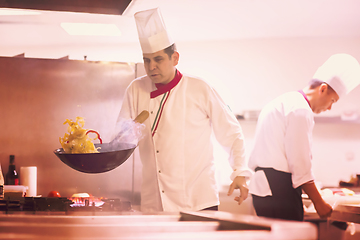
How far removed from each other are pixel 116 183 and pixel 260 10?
1925mm

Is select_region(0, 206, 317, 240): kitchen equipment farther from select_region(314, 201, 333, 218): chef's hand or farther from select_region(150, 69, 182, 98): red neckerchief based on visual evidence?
select_region(314, 201, 333, 218): chef's hand

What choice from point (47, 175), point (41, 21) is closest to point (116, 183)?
point (47, 175)

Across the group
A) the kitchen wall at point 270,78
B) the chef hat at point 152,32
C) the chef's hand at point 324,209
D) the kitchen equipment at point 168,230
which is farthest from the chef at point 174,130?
the kitchen wall at point 270,78

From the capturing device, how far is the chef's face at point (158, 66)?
1.56 m

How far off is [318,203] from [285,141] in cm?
36

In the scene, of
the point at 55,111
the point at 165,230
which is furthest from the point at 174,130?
the point at 55,111

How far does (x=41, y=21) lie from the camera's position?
2.81 meters

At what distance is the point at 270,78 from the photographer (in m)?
3.37

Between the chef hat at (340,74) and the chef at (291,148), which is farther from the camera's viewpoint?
the chef hat at (340,74)

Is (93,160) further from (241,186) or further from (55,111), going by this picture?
(55,111)

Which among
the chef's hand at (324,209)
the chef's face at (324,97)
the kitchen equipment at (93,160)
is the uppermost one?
the chef's face at (324,97)

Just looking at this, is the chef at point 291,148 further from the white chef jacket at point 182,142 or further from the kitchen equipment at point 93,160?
the kitchen equipment at point 93,160

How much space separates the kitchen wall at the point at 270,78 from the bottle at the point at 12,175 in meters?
1.84

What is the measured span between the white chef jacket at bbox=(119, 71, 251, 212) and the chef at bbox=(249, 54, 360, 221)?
344 mm
